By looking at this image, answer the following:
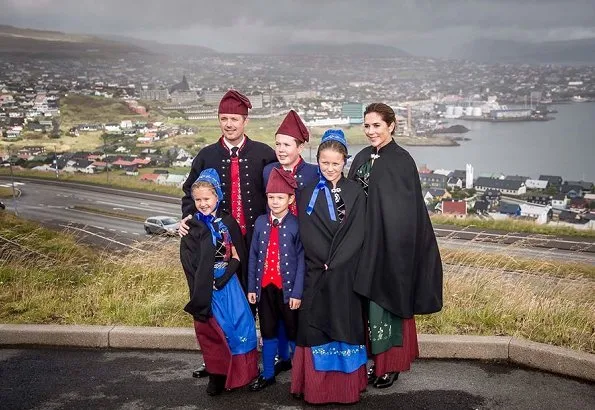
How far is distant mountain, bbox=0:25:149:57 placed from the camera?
24922 mm

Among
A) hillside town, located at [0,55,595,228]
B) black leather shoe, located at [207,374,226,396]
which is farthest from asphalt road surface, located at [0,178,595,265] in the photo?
black leather shoe, located at [207,374,226,396]

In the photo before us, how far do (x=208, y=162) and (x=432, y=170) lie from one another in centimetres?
2498

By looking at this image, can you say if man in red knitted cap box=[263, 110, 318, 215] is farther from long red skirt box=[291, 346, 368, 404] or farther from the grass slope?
the grass slope

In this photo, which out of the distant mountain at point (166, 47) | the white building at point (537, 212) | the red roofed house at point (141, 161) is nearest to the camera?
the white building at point (537, 212)

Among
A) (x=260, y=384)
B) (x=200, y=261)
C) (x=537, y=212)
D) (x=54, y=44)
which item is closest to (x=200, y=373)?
(x=260, y=384)

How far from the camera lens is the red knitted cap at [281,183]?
135 inches

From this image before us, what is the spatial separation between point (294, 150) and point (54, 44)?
26.0m

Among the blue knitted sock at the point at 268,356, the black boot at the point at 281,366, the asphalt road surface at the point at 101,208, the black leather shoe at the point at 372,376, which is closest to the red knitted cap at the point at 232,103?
the blue knitted sock at the point at 268,356

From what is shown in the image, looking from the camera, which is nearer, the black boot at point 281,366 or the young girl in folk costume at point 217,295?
the young girl in folk costume at point 217,295

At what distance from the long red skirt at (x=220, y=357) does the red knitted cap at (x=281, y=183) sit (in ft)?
2.71

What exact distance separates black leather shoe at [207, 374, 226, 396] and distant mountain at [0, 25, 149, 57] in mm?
24452

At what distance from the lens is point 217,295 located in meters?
3.52

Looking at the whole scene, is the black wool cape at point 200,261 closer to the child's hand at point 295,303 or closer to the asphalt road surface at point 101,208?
the child's hand at point 295,303

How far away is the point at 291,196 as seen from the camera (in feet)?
11.4
